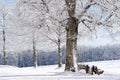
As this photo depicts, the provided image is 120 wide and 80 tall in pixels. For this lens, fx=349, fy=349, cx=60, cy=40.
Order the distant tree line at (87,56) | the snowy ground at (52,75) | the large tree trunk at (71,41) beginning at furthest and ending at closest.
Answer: the distant tree line at (87,56)
the large tree trunk at (71,41)
the snowy ground at (52,75)

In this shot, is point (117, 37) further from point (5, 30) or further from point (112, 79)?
point (5, 30)

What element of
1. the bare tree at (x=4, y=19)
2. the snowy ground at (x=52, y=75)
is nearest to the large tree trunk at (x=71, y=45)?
the snowy ground at (x=52, y=75)

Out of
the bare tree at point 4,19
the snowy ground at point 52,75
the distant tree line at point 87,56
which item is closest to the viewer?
the snowy ground at point 52,75

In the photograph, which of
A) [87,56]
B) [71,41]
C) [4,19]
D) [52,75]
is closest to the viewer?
[52,75]

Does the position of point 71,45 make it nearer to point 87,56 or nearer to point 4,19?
point 4,19

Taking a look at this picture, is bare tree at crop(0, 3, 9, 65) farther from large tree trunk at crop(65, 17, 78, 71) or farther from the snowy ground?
large tree trunk at crop(65, 17, 78, 71)

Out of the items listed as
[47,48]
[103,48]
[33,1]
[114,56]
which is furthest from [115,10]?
[103,48]

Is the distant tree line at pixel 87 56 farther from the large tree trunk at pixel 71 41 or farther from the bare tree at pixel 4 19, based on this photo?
the large tree trunk at pixel 71 41

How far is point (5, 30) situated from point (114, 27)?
83.3ft

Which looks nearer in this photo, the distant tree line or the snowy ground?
the snowy ground

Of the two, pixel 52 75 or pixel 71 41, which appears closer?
pixel 52 75

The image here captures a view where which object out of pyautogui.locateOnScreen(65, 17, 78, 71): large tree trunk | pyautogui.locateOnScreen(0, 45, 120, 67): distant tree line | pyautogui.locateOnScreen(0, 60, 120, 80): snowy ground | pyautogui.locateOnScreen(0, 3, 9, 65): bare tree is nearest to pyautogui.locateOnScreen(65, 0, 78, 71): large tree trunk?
pyautogui.locateOnScreen(65, 17, 78, 71): large tree trunk

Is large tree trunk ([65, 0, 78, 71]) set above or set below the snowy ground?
above

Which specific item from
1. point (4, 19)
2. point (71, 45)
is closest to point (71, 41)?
point (71, 45)
